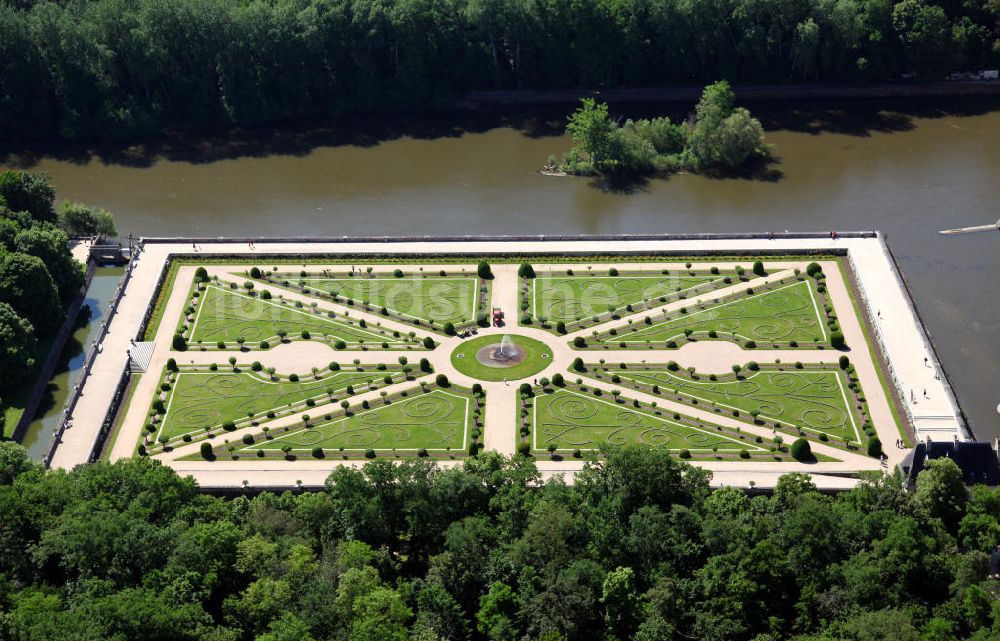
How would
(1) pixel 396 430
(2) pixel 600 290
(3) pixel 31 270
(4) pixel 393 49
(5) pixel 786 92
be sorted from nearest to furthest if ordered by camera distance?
(1) pixel 396 430 → (3) pixel 31 270 → (2) pixel 600 290 → (5) pixel 786 92 → (4) pixel 393 49

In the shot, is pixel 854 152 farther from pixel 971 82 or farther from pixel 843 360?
pixel 843 360

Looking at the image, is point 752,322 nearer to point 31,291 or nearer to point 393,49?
point 31,291

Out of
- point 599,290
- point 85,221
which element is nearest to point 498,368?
point 599,290

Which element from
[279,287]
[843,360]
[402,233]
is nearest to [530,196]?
[402,233]

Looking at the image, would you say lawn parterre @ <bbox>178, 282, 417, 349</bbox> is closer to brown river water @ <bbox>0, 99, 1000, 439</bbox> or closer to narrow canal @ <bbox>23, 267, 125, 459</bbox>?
narrow canal @ <bbox>23, 267, 125, 459</bbox>

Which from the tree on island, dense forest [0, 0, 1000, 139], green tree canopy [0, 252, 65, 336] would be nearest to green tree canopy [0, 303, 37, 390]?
green tree canopy [0, 252, 65, 336]

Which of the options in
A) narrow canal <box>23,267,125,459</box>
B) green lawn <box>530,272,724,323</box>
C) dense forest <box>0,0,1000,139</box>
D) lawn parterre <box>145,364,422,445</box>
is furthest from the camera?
dense forest <box>0,0,1000,139</box>
